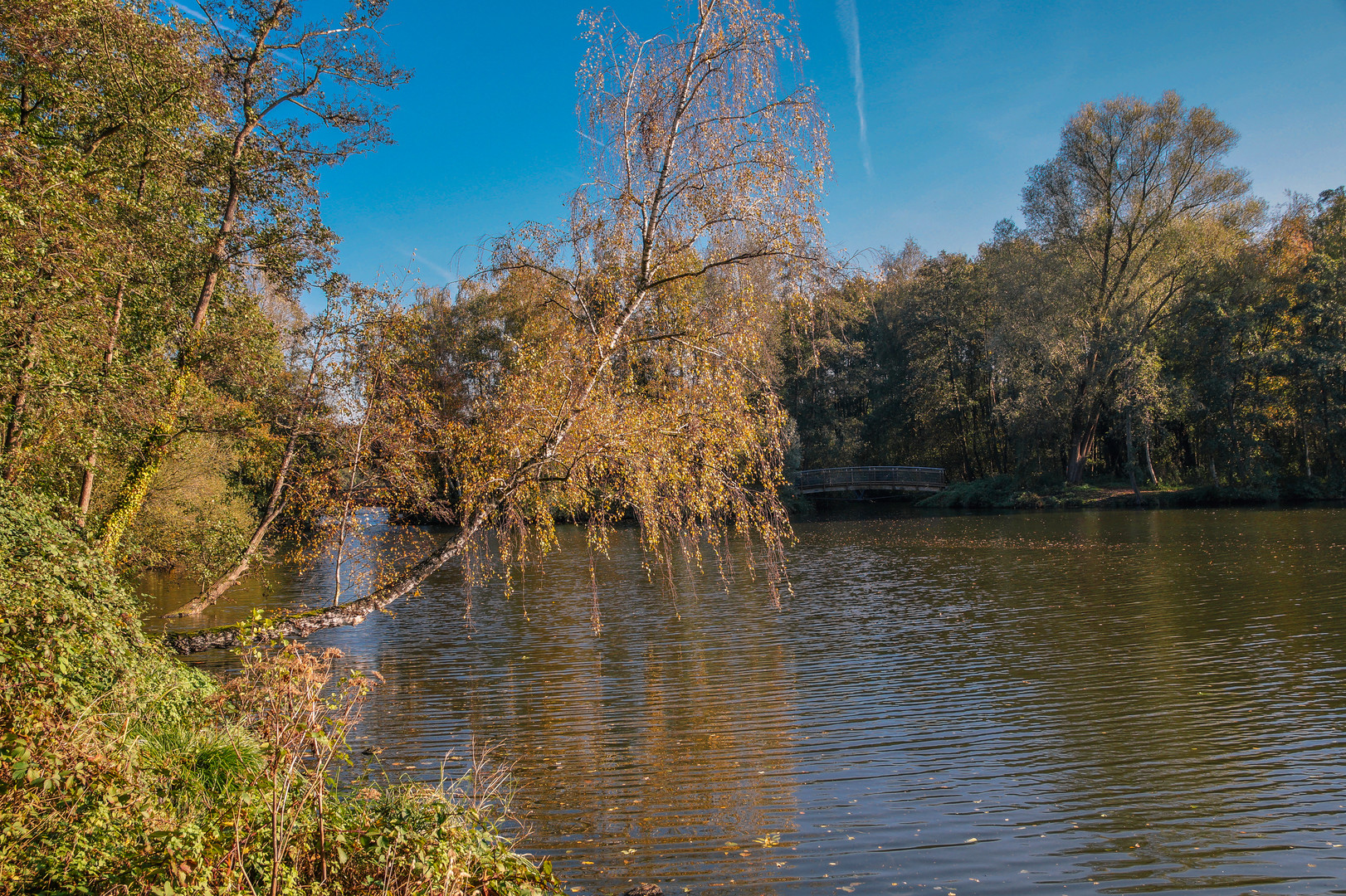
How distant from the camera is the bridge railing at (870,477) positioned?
42469 millimetres

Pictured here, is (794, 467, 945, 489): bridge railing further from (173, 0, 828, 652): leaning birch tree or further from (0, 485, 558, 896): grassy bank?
(0, 485, 558, 896): grassy bank

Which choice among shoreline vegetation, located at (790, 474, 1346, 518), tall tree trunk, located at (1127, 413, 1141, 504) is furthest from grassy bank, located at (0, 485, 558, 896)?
shoreline vegetation, located at (790, 474, 1346, 518)

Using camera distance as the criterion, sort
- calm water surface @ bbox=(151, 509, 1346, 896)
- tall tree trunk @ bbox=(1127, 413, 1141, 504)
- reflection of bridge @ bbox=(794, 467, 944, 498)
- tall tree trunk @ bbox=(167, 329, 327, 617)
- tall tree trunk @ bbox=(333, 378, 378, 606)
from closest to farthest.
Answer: calm water surface @ bbox=(151, 509, 1346, 896) → tall tree trunk @ bbox=(333, 378, 378, 606) → tall tree trunk @ bbox=(167, 329, 327, 617) → tall tree trunk @ bbox=(1127, 413, 1141, 504) → reflection of bridge @ bbox=(794, 467, 944, 498)

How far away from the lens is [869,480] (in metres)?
42.8

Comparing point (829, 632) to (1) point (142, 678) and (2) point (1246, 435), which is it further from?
(2) point (1246, 435)

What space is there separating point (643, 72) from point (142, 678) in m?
6.95

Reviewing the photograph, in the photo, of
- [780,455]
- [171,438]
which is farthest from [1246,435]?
[171,438]

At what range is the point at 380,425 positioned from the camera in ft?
33.0

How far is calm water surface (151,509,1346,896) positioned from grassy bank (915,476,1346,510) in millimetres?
16977

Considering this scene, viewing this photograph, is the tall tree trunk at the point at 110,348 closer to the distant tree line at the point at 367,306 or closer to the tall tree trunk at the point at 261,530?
the distant tree line at the point at 367,306

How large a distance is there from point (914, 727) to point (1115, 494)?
101ft

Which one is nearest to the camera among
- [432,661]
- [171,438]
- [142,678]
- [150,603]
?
[142,678]

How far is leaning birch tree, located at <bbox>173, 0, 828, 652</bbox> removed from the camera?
7.71 m

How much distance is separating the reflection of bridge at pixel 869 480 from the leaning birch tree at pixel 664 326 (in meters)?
34.5
